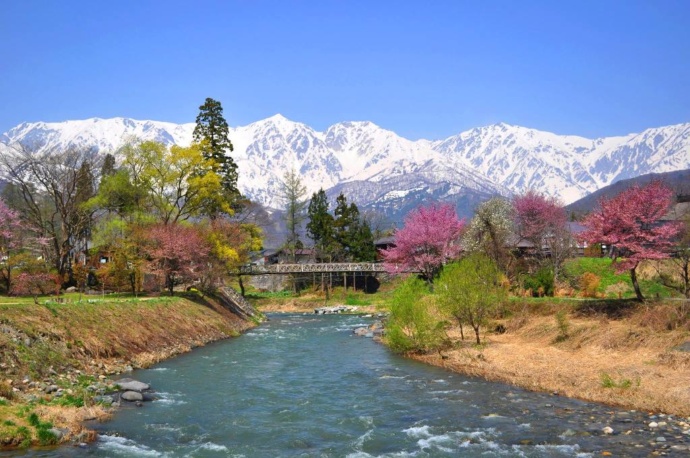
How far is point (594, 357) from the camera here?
25109 mm

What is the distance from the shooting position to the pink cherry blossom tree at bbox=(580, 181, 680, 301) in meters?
29.9

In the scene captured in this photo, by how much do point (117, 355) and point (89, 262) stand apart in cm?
3578

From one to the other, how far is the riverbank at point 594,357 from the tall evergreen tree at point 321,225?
54.1m

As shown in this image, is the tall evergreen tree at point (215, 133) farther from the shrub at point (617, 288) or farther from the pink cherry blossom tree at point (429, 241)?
the shrub at point (617, 288)

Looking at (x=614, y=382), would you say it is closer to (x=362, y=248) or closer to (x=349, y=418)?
(x=349, y=418)

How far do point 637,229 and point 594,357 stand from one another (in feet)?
28.7

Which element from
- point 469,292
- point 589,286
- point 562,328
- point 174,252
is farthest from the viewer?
point 174,252

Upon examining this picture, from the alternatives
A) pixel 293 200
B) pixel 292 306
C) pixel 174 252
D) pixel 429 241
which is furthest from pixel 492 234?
pixel 293 200

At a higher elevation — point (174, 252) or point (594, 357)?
point (174, 252)

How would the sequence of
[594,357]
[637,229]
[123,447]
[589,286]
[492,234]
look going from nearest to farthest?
1. [123,447]
2. [594,357]
3. [637,229]
4. [589,286]
5. [492,234]

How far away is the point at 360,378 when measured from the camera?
83.0ft

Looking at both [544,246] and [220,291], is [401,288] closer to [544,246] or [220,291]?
[220,291]

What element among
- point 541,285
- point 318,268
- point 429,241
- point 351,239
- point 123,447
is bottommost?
point 123,447

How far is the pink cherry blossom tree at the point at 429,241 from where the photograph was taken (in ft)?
187
